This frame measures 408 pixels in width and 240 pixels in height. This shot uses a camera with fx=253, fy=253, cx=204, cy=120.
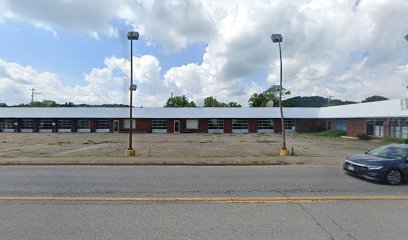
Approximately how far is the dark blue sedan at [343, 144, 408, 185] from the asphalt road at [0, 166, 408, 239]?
35cm

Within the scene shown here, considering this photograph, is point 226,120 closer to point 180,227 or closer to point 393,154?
point 393,154

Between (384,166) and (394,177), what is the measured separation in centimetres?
50

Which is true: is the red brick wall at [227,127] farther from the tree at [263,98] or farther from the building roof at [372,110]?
the tree at [263,98]

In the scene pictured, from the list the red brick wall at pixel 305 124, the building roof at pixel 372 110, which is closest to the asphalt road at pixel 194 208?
the building roof at pixel 372 110

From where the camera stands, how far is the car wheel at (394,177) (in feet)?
26.5

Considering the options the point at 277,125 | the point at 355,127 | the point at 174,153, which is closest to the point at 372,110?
the point at 355,127

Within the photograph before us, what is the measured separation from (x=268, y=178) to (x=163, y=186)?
3.62 meters

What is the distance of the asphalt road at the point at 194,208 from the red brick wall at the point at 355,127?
2662cm

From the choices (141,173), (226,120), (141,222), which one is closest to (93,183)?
(141,173)

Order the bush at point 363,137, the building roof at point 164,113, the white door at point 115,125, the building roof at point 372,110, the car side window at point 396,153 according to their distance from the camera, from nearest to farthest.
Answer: the car side window at point 396,153 < the building roof at point 372,110 < the bush at point 363,137 < the building roof at point 164,113 < the white door at point 115,125

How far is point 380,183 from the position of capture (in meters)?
8.18

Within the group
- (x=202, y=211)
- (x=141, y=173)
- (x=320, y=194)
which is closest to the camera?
(x=202, y=211)

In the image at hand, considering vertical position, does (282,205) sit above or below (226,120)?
below

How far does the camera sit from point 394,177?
26.6 feet
